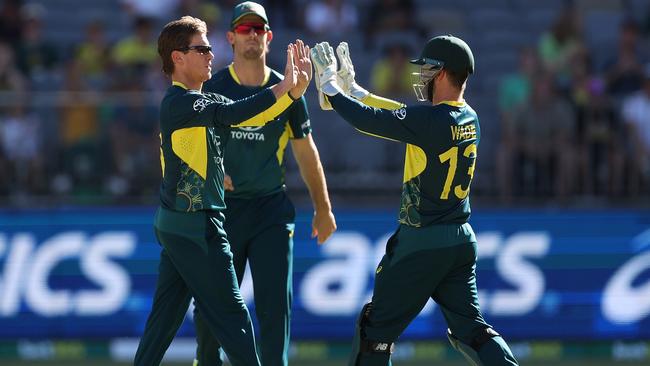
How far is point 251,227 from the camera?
25.3 feet

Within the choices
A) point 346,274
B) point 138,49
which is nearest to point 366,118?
point 346,274

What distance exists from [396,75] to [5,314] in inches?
224

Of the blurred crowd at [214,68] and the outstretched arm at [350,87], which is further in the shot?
the blurred crowd at [214,68]

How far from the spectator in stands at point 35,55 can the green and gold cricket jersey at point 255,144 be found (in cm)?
672

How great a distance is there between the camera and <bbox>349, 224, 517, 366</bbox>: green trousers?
6.77 metres

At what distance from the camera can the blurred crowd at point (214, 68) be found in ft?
41.6

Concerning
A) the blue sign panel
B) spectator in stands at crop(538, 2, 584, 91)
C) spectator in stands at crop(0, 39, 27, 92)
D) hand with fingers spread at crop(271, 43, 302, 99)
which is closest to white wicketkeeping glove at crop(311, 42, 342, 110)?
hand with fingers spread at crop(271, 43, 302, 99)

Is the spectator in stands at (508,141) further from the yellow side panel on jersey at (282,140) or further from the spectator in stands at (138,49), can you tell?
the yellow side panel on jersey at (282,140)

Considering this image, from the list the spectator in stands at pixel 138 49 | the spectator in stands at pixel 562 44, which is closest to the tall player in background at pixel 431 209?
the spectator in stands at pixel 138 49

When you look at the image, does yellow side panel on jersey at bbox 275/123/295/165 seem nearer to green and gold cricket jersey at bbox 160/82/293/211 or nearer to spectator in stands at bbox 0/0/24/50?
green and gold cricket jersey at bbox 160/82/293/211

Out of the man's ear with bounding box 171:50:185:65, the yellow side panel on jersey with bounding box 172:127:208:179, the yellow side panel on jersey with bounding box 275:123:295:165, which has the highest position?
the man's ear with bounding box 171:50:185:65

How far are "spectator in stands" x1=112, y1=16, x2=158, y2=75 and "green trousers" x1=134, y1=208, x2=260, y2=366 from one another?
24.7 feet

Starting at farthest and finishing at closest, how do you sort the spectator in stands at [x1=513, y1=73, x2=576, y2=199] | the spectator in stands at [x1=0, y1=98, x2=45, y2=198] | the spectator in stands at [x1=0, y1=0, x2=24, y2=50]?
the spectator in stands at [x1=0, y1=0, x2=24, y2=50] → the spectator in stands at [x1=513, y1=73, x2=576, y2=199] → the spectator in stands at [x1=0, y1=98, x2=45, y2=198]

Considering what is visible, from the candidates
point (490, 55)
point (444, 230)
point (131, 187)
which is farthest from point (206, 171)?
point (490, 55)
